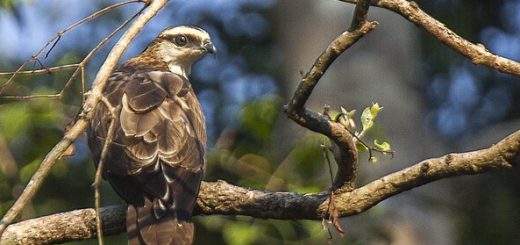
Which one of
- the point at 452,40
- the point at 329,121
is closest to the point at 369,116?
the point at 329,121

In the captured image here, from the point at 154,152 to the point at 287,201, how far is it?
2.76 feet

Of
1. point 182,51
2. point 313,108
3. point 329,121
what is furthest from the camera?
point 313,108

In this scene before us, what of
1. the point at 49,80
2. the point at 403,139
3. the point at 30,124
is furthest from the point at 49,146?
the point at 403,139

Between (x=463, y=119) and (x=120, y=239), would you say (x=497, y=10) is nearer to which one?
(x=463, y=119)

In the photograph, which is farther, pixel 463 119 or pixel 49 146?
pixel 463 119

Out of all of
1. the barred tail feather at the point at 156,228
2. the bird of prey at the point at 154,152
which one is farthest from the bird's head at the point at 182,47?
the barred tail feather at the point at 156,228

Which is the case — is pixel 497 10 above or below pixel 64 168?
above

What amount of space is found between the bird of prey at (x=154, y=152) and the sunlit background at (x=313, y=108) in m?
0.52

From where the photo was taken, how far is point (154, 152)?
598cm

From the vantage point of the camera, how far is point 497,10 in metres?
12.7

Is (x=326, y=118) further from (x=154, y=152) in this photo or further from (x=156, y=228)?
(x=154, y=152)

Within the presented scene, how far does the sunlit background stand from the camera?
327 inches

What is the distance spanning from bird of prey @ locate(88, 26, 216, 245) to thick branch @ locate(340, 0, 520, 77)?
1364 mm

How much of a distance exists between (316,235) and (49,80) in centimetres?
348
